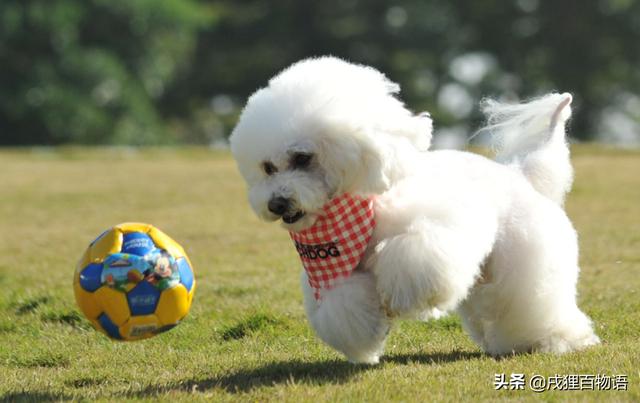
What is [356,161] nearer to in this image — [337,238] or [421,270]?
[337,238]

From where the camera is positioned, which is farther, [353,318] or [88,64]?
[88,64]

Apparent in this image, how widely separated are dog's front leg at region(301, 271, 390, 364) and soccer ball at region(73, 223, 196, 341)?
651 millimetres

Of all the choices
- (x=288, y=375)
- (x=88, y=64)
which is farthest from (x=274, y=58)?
(x=288, y=375)

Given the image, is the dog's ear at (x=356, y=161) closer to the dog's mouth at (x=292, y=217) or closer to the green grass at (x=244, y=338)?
the dog's mouth at (x=292, y=217)

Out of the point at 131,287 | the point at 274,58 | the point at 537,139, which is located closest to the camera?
the point at 131,287

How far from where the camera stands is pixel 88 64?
105ft

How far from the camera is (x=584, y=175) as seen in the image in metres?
15.3

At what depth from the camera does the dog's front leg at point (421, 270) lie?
4.32 metres

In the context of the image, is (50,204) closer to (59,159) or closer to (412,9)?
(59,159)

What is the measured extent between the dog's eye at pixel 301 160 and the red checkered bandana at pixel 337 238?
0.19 meters

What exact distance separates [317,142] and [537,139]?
5.63ft

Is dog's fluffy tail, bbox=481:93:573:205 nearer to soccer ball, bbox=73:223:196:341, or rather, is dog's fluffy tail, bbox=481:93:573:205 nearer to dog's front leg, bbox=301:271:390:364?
dog's front leg, bbox=301:271:390:364

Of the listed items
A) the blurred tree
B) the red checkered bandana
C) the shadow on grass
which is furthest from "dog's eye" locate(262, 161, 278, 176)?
the blurred tree

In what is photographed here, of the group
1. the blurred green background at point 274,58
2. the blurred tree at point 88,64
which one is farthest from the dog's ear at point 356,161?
the blurred green background at point 274,58
